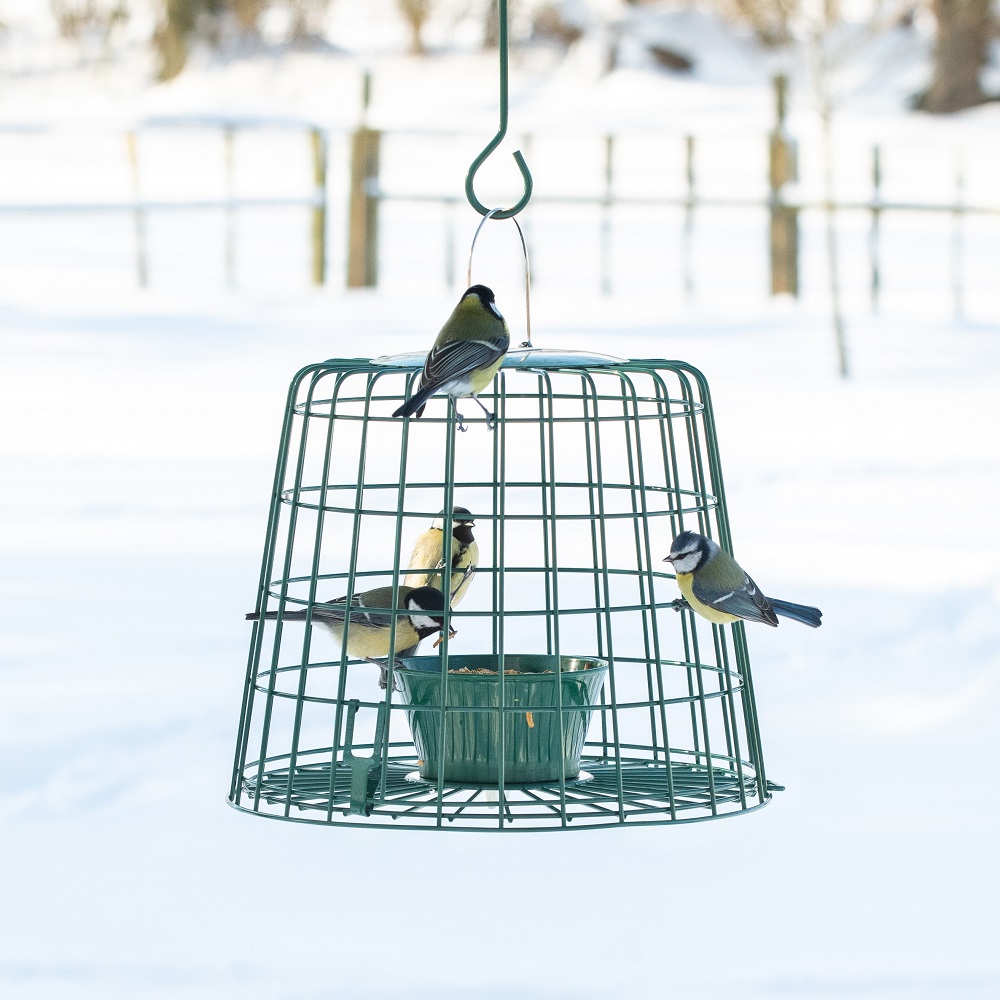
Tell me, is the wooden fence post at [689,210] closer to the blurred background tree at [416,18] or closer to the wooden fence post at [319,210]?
the wooden fence post at [319,210]

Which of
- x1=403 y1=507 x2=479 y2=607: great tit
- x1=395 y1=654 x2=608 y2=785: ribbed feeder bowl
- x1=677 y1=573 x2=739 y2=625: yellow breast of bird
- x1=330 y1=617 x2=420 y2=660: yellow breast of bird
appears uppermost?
x1=403 y1=507 x2=479 y2=607: great tit

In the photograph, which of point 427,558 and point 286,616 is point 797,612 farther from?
point 286,616

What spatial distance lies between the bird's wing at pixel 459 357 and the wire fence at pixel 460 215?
47.1 feet

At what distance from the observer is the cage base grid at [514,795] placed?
11.6 ft

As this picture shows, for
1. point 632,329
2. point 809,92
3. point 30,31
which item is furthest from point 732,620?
point 30,31

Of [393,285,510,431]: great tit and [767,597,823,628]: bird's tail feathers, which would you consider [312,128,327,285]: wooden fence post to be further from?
[393,285,510,431]: great tit

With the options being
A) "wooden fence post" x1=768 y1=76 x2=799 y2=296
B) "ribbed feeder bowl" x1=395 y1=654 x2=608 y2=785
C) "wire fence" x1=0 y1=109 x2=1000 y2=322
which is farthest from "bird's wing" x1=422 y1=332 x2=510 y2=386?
"wooden fence post" x1=768 y1=76 x2=799 y2=296

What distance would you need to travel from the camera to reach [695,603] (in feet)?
13.9

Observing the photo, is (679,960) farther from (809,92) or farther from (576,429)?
(809,92)

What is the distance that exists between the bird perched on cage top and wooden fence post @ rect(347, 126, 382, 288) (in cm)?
1486

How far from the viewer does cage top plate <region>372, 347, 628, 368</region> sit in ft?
11.9

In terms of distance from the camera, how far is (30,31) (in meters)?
38.7

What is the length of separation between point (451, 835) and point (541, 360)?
4.53m

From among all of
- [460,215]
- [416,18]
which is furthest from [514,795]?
[416,18]
